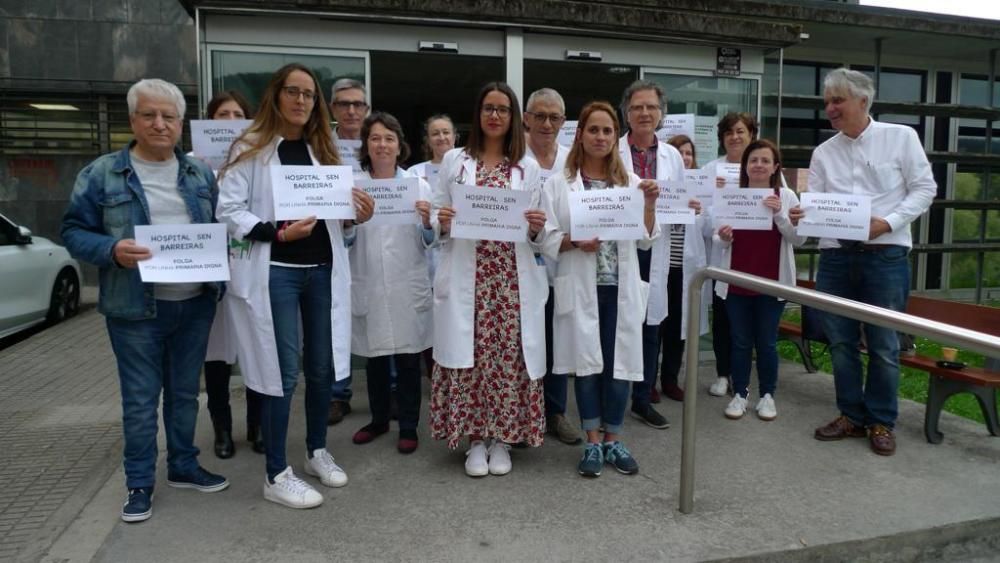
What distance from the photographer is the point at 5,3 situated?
39.3 ft

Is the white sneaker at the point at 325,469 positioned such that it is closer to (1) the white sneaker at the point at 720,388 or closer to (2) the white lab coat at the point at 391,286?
(2) the white lab coat at the point at 391,286

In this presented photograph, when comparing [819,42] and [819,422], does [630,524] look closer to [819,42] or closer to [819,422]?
[819,422]

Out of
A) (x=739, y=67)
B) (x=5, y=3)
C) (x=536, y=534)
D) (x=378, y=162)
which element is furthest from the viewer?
(x=5, y=3)

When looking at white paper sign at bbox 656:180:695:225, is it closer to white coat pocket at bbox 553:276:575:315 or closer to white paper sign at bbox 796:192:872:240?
white paper sign at bbox 796:192:872:240

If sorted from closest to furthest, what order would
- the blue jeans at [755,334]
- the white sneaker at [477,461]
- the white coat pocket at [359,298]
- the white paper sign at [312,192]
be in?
the white paper sign at [312,192], the white sneaker at [477,461], the white coat pocket at [359,298], the blue jeans at [755,334]

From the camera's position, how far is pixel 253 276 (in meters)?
3.26

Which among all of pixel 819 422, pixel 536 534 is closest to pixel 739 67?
pixel 819 422

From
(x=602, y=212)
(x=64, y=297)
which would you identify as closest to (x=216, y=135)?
(x=602, y=212)

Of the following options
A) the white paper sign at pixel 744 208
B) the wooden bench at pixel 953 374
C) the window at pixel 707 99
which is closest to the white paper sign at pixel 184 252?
the white paper sign at pixel 744 208

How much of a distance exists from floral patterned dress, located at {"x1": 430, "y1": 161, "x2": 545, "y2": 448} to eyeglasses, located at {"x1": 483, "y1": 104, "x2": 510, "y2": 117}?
258 millimetres

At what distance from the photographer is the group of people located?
3258 millimetres

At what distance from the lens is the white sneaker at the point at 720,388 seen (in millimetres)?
5387

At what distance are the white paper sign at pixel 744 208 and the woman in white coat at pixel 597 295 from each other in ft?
3.22

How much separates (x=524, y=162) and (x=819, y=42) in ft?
24.3
